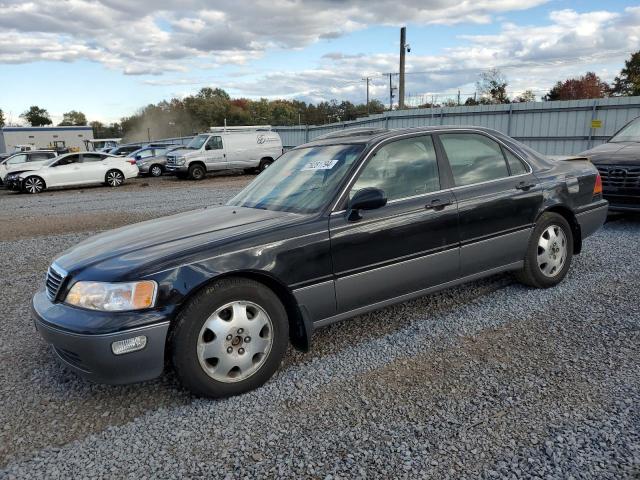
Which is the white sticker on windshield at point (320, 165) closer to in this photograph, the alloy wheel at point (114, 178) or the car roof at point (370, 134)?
the car roof at point (370, 134)

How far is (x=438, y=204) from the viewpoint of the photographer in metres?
3.81

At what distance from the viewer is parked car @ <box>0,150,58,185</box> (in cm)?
1983

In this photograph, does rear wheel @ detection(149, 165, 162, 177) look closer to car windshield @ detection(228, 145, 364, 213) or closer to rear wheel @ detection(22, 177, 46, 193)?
rear wheel @ detection(22, 177, 46, 193)

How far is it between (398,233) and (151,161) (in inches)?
921

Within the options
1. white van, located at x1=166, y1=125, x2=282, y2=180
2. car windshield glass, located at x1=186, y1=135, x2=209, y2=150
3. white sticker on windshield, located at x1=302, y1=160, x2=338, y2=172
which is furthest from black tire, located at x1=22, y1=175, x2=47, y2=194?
white sticker on windshield, located at x1=302, y1=160, x2=338, y2=172

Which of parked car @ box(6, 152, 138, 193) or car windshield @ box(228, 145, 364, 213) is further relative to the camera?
parked car @ box(6, 152, 138, 193)

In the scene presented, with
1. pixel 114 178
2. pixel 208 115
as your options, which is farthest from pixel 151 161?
pixel 208 115

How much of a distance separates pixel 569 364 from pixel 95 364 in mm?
2980

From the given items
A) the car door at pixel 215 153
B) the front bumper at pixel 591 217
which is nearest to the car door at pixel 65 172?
the car door at pixel 215 153

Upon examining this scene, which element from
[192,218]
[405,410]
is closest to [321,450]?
[405,410]

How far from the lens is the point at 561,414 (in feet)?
8.86

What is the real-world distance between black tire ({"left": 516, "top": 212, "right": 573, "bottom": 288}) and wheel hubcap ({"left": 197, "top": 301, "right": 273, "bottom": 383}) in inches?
106

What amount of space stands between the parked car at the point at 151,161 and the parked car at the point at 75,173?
163 inches

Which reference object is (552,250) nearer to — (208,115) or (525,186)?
(525,186)
